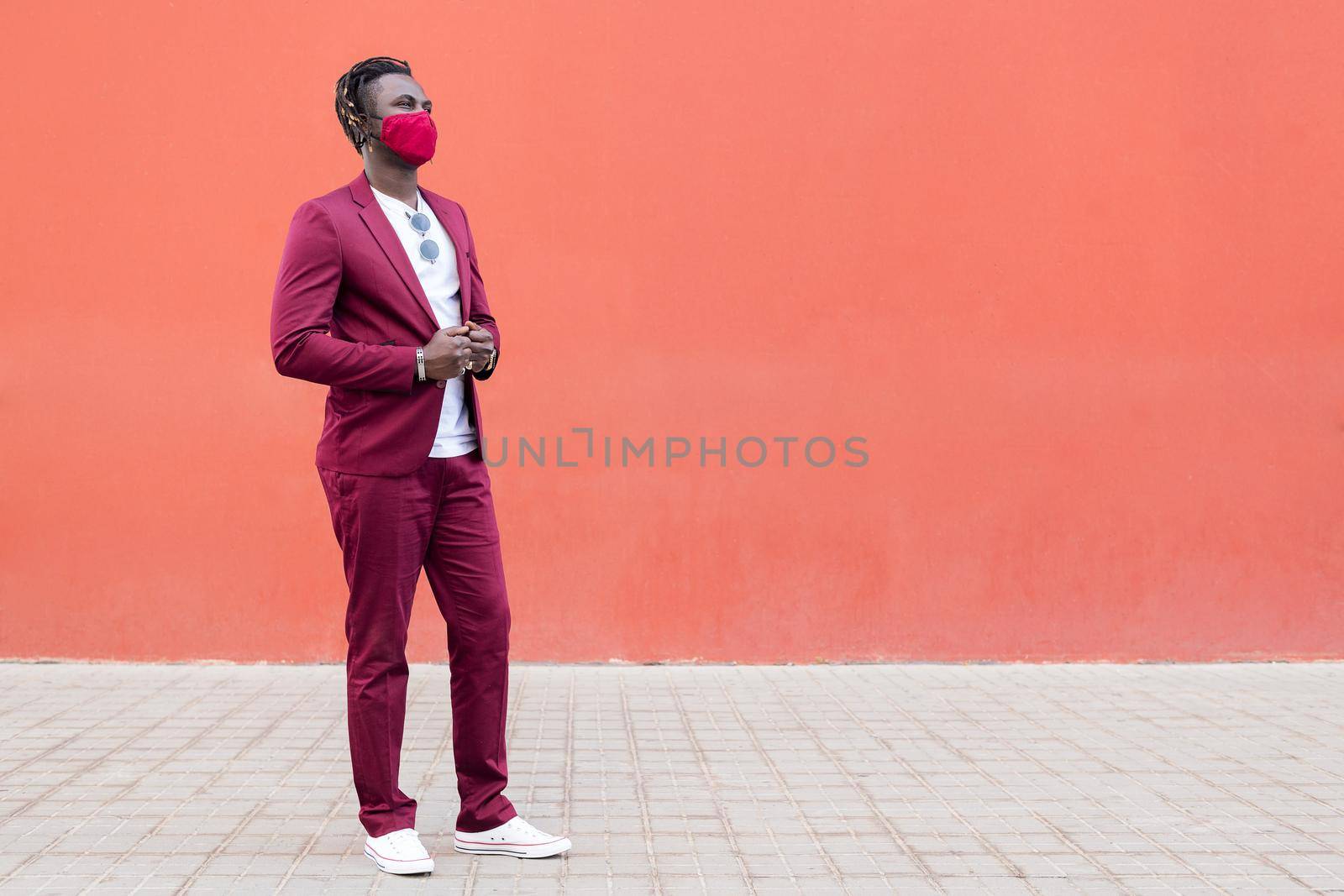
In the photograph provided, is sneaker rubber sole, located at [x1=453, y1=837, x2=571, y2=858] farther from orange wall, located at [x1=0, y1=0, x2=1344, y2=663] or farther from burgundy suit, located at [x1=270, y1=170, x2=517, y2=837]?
orange wall, located at [x1=0, y1=0, x2=1344, y2=663]

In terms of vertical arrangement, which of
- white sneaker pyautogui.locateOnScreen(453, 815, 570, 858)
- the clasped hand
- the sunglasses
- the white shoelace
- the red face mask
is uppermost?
the red face mask

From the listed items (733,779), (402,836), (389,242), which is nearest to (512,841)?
(402,836)

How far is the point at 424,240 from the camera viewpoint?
3234mm

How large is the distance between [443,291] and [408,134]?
0.41 meters

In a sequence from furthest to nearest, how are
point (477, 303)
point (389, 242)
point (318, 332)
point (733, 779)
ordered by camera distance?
point (733, 779), point (477, 303), point (389, 242), point (318, 332)

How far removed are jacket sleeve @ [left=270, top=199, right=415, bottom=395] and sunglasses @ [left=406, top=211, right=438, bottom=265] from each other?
9.2 inches

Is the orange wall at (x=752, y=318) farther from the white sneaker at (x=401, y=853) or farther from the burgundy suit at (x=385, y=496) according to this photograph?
the white sneaker at (x=401, y=853)

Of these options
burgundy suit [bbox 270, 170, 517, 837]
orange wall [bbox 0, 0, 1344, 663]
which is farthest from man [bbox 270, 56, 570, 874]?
orange wall [bbox 0, 0, 1344, 663]

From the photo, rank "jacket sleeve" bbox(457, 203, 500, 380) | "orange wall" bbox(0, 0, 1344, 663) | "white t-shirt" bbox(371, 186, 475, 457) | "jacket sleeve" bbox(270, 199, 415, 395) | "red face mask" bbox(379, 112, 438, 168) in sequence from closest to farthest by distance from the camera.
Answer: "jacket sleeve" bbox(270, 199, 415, 395) → "red face mask" bbox(379, 112, 438, 168) → "white t-shirt" bbox(371, 186, 475, 457) → "jacket sleeve" bbox(457, 203, 500, 380) → "orange wall" bbox(0, 0, 1344, 663)

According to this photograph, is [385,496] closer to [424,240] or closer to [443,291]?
[443,291]

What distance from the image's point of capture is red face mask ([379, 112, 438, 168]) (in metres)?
3.12

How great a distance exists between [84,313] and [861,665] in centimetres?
379

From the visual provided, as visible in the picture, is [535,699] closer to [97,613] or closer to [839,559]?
[839,559]

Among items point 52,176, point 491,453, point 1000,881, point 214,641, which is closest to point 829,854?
point 1000,881
